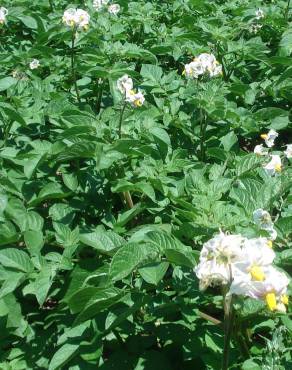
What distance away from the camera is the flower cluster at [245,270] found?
4.00 ft

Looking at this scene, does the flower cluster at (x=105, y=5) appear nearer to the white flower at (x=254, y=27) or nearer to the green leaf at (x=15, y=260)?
the white flower at (x=254, y=27)

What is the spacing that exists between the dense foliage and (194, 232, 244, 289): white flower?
18 centimetres

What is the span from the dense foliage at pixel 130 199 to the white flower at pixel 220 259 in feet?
0.58

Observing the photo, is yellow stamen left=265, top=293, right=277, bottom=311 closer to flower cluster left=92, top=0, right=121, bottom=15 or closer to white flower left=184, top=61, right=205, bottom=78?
white flower left=184, top=61, right=205, bottom=78

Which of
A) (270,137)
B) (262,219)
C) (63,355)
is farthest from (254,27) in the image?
(63,355)

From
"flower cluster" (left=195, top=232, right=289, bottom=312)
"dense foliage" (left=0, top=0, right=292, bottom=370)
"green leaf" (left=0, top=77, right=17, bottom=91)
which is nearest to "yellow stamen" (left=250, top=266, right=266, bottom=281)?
"flower cluster" (left=195, top=232, right=289, bottom=312)

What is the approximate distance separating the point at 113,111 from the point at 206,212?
2.37ft

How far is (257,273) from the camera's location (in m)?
1.21

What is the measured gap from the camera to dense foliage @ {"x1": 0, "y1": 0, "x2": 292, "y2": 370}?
5.31 ft

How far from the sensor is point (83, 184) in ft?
7.25

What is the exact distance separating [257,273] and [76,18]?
187 centimetres

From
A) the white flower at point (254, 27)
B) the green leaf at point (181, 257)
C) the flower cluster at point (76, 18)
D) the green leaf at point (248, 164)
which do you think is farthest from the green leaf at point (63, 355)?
the white flower at point (254, 27)

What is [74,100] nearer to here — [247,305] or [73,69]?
[73,69]

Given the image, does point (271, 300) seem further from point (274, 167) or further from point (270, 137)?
point (270, 137)
